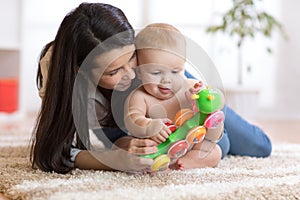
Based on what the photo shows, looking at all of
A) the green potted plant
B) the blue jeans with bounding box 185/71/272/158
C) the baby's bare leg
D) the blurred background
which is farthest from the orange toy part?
the blurred background

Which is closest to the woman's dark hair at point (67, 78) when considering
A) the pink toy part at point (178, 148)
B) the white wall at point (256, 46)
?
the pink toy part at point (178, 148)

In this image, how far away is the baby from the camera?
1.27 meters

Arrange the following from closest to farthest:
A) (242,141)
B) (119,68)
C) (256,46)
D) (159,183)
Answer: (159,183)
(119,68)
(242,141)
(256,46)

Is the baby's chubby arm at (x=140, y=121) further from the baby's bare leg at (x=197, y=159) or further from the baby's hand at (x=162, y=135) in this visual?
the baby's bare leg at (x=197, y=159)

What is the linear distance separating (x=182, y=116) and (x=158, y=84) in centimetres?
9

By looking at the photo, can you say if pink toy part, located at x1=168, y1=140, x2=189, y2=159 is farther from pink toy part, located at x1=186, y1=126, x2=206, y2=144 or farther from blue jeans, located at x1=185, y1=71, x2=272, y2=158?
blue jeans, located at x1=185, y1=71, x2=272, y2=158

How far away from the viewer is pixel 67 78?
1284mm

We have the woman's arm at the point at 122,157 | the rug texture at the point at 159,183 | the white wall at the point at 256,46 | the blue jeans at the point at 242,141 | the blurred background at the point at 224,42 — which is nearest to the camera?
the rug texture at the point at 159,183

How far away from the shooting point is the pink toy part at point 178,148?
122 centimetres

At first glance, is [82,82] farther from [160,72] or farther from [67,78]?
[160,72]

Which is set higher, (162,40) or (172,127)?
(162,40)

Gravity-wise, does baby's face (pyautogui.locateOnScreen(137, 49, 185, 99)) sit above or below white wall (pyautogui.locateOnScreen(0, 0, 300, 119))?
above

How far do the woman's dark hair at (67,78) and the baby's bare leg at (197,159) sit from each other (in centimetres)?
24

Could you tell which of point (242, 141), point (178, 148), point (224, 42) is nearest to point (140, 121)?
point (178, 148)
